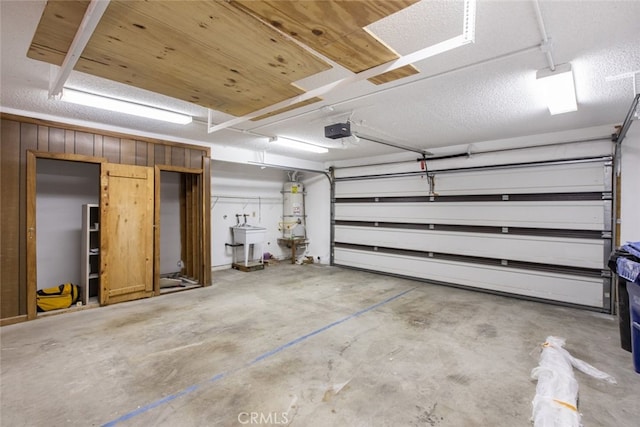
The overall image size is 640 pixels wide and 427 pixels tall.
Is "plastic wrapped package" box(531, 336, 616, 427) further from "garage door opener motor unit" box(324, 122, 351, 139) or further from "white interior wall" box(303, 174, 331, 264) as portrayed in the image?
"white interior wall" box(303, 174, 331, 264)

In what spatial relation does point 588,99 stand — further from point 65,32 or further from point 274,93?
point 65,32

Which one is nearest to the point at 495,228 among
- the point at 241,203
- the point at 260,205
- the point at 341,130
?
the point at 341,130

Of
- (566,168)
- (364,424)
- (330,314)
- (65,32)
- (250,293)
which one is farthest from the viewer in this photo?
(250,293)

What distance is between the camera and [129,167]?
4.22 metres

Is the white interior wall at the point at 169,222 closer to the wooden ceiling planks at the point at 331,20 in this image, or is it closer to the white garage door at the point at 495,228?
the white garage door at the point at 495,228

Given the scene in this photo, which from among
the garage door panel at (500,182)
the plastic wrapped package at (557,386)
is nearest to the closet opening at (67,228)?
the garage door panel at (500,182)

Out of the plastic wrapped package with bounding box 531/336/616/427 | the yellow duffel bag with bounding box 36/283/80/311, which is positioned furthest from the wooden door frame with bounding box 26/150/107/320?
the plastic wrapped package with bounding box 531/336/616/427

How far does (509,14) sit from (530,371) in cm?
264

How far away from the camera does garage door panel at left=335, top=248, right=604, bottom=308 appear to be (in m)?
4.05

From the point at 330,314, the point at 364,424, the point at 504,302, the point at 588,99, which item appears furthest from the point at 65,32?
the point at 504,302

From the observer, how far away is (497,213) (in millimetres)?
4777

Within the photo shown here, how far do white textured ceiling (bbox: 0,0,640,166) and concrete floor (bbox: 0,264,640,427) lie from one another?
97.4 inches

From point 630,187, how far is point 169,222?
708 cm

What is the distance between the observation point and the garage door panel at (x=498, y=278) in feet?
13.3
